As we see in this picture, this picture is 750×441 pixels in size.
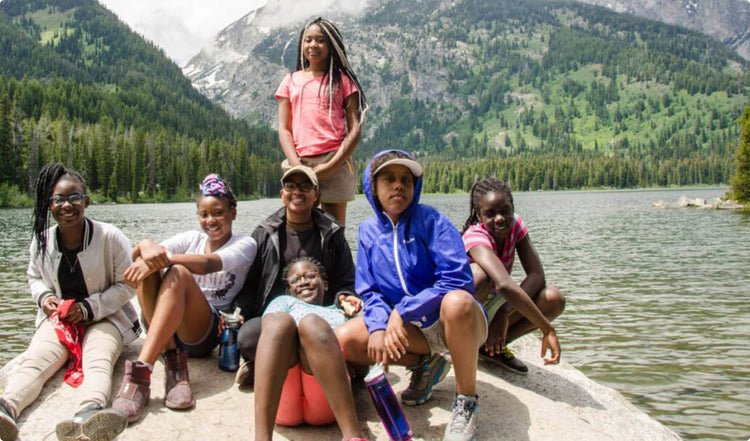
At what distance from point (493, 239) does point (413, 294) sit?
1.33 metres

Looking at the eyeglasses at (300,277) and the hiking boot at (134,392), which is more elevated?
the eyeglasses at (300,277)

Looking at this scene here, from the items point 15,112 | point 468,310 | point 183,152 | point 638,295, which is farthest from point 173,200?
point 468,310

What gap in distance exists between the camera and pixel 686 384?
24.1 ft

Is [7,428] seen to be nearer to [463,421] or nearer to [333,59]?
[463,421]

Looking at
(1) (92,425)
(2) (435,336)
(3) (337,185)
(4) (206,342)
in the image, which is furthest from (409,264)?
(1) (92,425)

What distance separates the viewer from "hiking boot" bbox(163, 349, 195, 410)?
4242 mm

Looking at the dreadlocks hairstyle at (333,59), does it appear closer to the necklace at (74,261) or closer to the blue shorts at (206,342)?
the blue shorts at (206,342)

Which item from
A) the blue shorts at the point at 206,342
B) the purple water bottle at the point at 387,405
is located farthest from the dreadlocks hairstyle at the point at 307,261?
the purple water bottle at the point at 387,405

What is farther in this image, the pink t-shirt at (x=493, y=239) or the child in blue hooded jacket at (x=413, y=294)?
the pink t-shirt at (x=493, y=239)

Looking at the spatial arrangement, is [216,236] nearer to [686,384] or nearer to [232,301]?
[232,301]

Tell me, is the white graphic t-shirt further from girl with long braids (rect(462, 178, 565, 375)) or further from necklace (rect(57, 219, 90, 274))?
girl with long braids (rect(462, 178, 565, 375))

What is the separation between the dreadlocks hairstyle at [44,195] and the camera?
4750mm

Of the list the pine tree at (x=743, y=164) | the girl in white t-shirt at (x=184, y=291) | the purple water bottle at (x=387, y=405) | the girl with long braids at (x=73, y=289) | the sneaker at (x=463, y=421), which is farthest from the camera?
the pine tree at (x=743, y=164)

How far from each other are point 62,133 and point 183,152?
2543 centimetres
